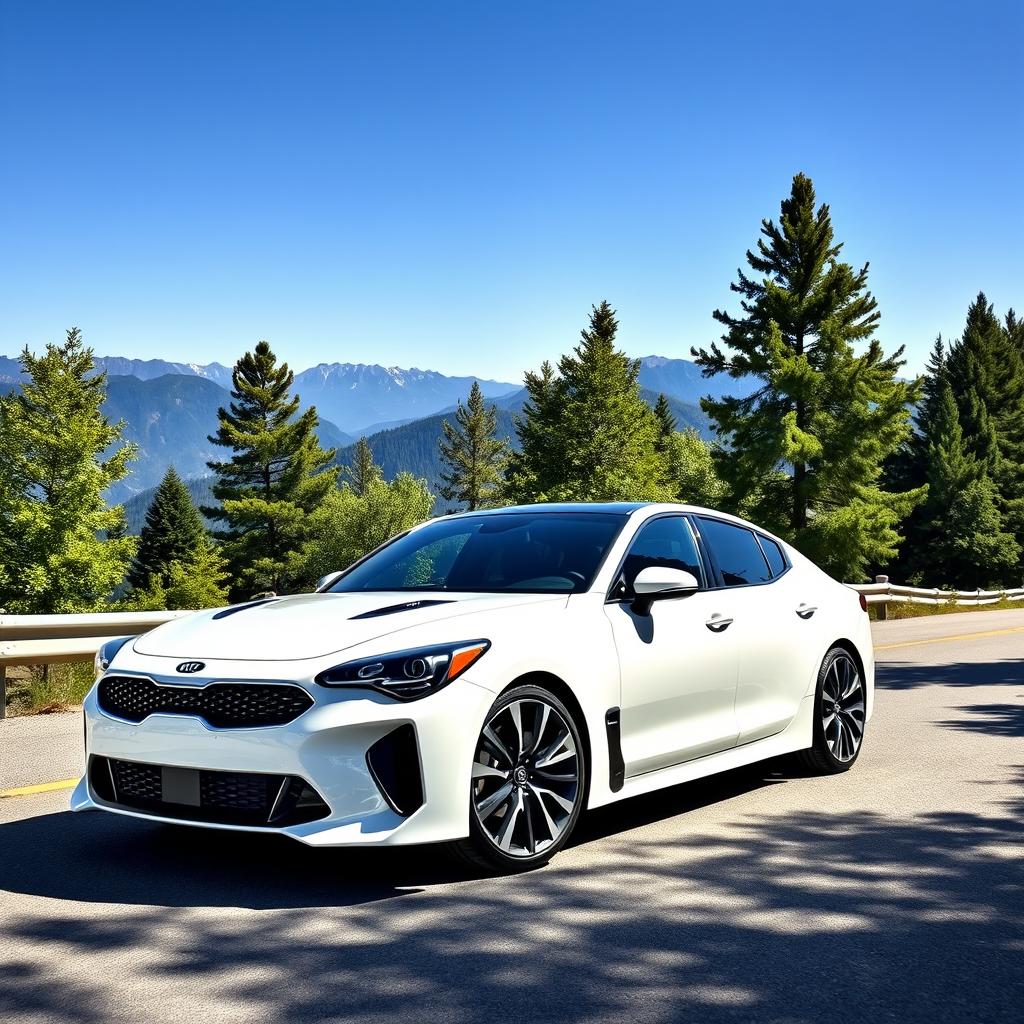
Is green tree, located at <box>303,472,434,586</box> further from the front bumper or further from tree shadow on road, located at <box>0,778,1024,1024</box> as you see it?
the front bumper

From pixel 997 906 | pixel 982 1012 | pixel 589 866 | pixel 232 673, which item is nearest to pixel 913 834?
pixel 997 906

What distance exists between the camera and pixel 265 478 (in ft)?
271

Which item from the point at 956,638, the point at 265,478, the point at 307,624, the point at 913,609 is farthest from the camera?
the point at 265,478

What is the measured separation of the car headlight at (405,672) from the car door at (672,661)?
1067 mm

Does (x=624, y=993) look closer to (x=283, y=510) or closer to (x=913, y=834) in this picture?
(x=913, y=834)

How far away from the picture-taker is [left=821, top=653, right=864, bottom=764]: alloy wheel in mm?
7172

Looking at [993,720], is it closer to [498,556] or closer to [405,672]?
[498,556]

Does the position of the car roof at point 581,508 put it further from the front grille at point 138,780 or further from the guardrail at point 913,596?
the guardrail at point 913,596

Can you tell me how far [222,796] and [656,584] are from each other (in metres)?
2.13

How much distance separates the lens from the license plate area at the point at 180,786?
467 cm

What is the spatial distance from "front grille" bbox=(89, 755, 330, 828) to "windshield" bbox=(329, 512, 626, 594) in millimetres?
1541

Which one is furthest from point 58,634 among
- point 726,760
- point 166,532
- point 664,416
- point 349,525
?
point 664,416

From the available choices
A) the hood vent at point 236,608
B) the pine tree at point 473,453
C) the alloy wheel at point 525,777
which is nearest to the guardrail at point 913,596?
the hood vent at point 236,608

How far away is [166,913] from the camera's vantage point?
444 centimetres
